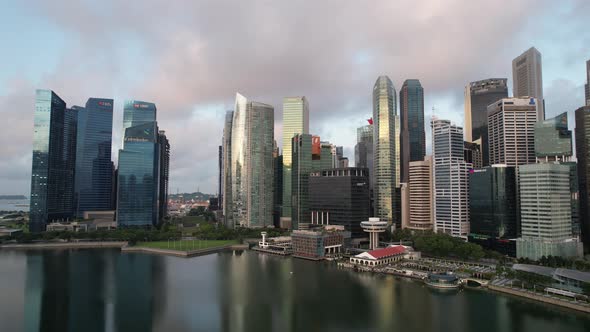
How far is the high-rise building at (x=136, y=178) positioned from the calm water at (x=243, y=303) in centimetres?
4657

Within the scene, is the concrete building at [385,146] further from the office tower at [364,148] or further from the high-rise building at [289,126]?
the office tower at [364,148]

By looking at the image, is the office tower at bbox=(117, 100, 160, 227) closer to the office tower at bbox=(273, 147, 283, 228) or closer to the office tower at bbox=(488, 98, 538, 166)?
the office tower at bbox=(273, 147, 283, 228)

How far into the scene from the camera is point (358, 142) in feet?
564

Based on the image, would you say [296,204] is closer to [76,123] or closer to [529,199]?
[529,199]

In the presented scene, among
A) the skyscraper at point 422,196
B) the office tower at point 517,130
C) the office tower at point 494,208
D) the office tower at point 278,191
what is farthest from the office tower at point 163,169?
the office tower at point 517,130

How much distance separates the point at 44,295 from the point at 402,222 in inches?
3259

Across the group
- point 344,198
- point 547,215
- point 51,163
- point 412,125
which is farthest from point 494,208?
point 51,163

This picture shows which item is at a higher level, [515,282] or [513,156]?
[513,156]

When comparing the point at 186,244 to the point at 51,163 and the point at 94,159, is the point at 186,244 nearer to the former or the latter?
the point at 51,163

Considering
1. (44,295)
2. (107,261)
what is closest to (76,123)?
(107,261)

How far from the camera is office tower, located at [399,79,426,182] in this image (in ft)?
413

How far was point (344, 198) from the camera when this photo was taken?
91625 mm

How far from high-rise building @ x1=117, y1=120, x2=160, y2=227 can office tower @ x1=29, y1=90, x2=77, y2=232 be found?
62.2 ft

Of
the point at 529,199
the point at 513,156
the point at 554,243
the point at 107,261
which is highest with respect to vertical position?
the point at 513,156
